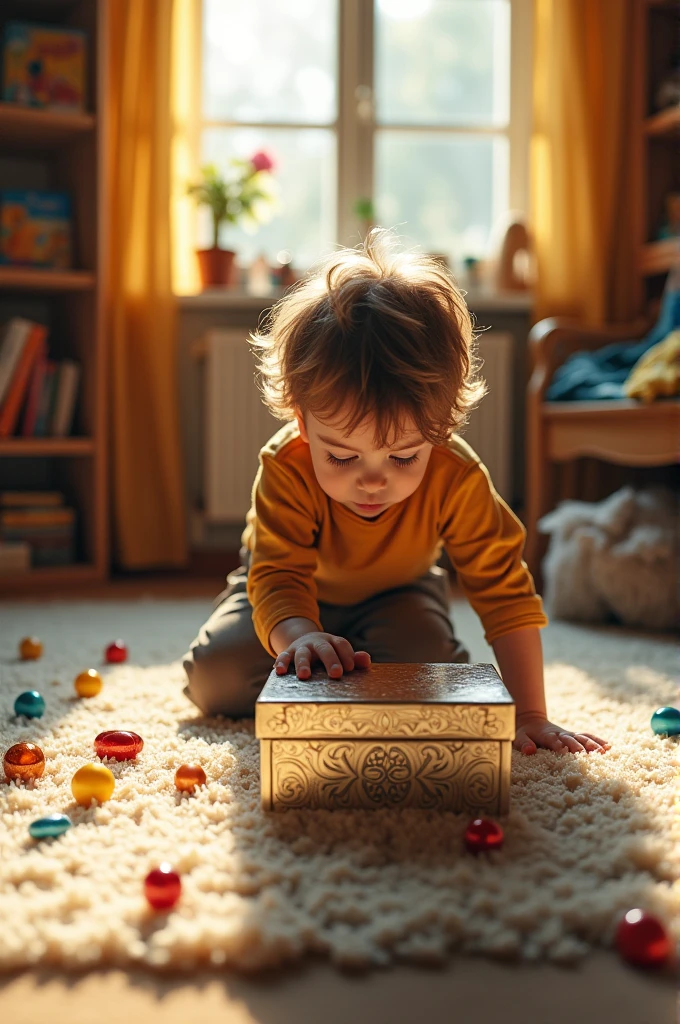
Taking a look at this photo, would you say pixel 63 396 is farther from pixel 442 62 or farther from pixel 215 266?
pixel 442 62

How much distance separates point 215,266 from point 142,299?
0.21 m

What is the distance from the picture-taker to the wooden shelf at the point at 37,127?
83.4 inches

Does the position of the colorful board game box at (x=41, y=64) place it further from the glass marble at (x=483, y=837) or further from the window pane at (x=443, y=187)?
the glass marble at (x=483, y=837)

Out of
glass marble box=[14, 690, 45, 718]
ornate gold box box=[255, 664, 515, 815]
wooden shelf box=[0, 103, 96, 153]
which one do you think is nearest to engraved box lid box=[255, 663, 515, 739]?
ornate gold box box=[255, 664, 515, 815]

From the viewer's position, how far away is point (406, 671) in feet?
2.89

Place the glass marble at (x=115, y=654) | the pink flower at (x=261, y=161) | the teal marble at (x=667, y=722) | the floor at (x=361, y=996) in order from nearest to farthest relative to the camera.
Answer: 1. the floor at (x=361, y=996)
2. the teal marble at (x=667, y=722)
3. the glass marble at (x=115, y=654)
4. the pink flower at (x=261, y=161)

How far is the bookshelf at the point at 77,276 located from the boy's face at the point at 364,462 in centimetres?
138

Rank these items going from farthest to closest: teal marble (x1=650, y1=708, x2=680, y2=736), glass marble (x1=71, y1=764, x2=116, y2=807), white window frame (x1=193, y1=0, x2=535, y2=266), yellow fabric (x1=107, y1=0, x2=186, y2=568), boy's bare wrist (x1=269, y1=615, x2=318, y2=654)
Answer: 1. white window frame (x1=193, y1=0, x2=535, y2=266)
2. yellow fabric (x1=107, y1=0, x2=186, y2=568)
3. teal marble (x1=650, y1=708, x2=680, y2=736)
4. boy's bare wrist (x1=269, y1=615, x2=318, y2=654)
5. glass marble (x1=71, y1=764, x2=116, y2=807)

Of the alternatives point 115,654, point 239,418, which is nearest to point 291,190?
point 239,418

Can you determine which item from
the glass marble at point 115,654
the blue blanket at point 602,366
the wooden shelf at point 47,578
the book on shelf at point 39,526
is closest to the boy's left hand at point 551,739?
the glass marble at point 115,654

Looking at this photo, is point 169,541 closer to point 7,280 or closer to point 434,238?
point 7,280

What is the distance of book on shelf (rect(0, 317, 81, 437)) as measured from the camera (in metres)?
2.24

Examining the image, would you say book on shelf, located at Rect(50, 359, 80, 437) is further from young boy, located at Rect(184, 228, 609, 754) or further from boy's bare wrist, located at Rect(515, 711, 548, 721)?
boy's bare wrist, located at Rect(515, 711, 548, 721)

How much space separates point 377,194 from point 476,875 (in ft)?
7.41
